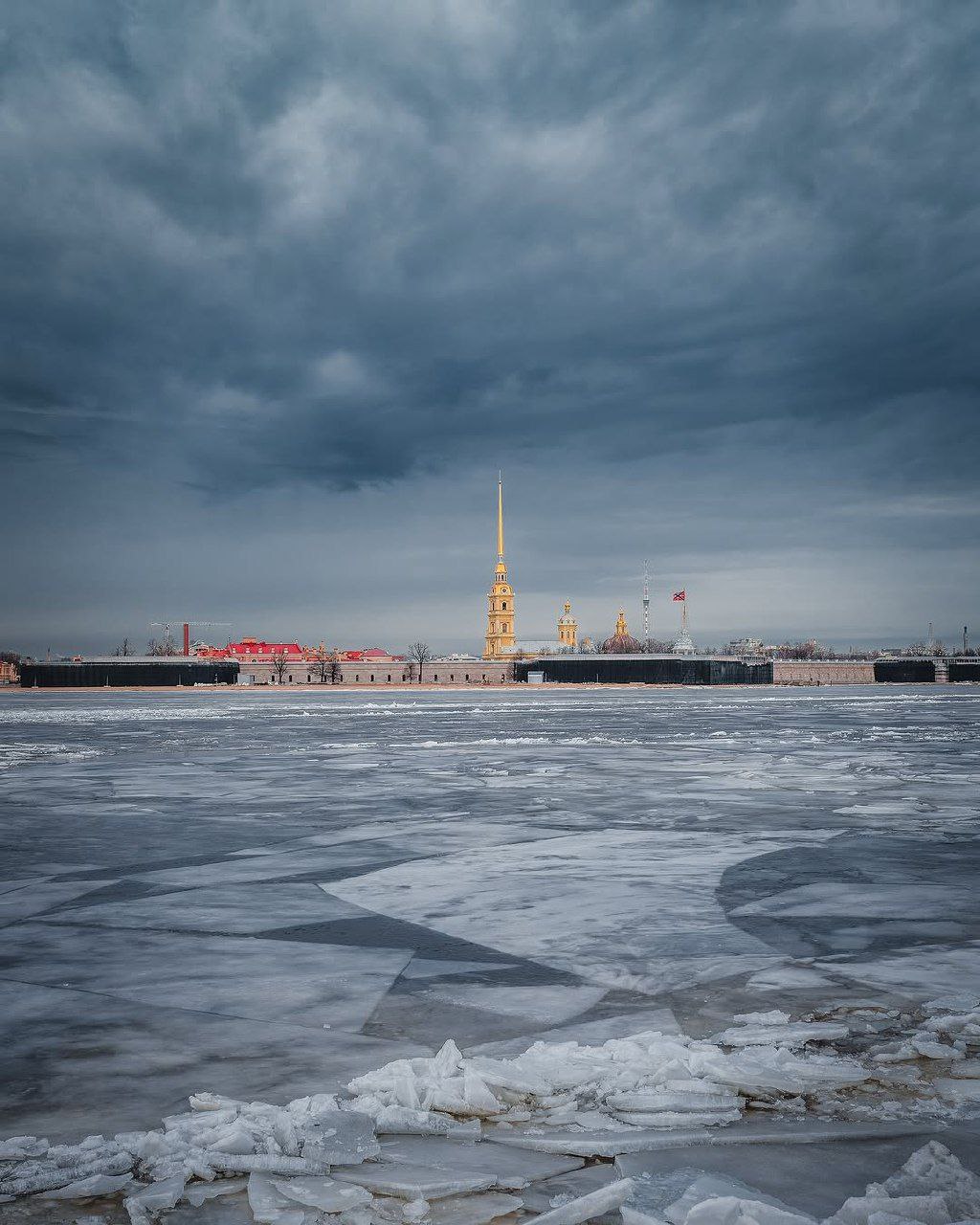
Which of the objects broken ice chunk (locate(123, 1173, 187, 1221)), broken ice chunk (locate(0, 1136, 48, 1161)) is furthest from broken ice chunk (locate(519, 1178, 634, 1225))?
broken ice chunk (locate(0, 1136, 48, 1161))

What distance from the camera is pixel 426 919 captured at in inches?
225

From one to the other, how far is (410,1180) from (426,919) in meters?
3.03

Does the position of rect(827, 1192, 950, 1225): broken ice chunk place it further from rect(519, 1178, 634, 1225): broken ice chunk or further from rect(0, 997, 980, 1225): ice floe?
rect(519, 1178, 634, 1225): broken ice chunk

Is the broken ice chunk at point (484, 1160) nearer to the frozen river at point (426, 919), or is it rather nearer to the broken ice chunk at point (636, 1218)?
the broken ice chunk at point (636, 1218)

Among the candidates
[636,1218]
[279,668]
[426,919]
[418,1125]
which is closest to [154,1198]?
[418,1125]

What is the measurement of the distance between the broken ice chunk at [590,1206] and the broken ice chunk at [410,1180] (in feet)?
0.86

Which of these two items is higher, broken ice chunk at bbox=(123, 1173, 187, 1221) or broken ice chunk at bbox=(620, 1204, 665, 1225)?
broken ice chunk at bbox=(620, 1204, 665, 1225)

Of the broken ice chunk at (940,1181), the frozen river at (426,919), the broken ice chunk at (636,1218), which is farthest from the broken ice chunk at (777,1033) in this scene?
the broken ice chunk at (636,1218)

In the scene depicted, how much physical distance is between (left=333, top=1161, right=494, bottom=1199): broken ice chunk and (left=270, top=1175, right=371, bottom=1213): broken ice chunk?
42mm

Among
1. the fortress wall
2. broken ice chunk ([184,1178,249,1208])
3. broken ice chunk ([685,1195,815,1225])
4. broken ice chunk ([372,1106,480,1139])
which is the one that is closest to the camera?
broken ice chunk ([685,1195,815,1225])

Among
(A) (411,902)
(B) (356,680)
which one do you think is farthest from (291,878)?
(B) (356,680)

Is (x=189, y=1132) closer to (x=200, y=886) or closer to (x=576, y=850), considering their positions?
(x=200, y=886)

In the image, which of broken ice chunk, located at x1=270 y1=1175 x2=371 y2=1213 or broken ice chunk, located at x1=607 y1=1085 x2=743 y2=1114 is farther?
broken ice chunk, located at x1=607 y1=1085 x2=743 y2=1114

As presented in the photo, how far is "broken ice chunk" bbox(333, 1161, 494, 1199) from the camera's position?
8.70 feet
